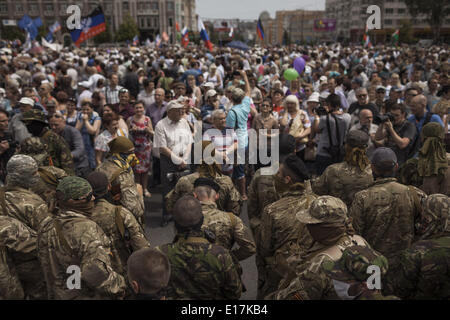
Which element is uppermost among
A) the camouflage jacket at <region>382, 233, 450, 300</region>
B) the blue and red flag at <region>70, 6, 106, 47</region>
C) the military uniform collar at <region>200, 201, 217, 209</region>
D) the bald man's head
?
the blue and red flag at <region>70, 6, 106, 47</region>

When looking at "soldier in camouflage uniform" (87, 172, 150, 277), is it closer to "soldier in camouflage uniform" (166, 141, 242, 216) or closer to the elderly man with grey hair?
"soldier in camouflage uniform" (166, 141, 242, 216)

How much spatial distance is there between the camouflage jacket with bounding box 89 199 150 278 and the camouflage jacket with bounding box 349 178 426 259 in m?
1.91

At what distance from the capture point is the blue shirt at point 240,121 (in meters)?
6.42

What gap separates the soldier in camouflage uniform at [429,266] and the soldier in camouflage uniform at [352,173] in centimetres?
129

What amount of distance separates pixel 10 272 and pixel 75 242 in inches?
30.3

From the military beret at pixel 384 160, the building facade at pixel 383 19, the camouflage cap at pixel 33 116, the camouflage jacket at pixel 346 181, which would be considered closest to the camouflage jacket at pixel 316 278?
the military beret at pixel 384 160

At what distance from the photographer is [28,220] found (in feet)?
11.2

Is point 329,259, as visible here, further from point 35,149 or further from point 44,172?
point 35,149

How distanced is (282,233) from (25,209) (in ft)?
7.12

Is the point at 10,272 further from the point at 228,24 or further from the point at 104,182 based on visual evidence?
the point at 228,24

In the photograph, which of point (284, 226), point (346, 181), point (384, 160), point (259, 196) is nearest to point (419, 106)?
point (346, 181)

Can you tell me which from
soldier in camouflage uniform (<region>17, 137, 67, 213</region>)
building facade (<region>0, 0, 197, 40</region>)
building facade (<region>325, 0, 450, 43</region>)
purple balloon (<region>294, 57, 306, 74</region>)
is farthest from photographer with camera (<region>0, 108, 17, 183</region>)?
building facade (<region>0, 0, 197, 40</region>)

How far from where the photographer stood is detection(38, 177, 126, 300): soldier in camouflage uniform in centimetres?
266
